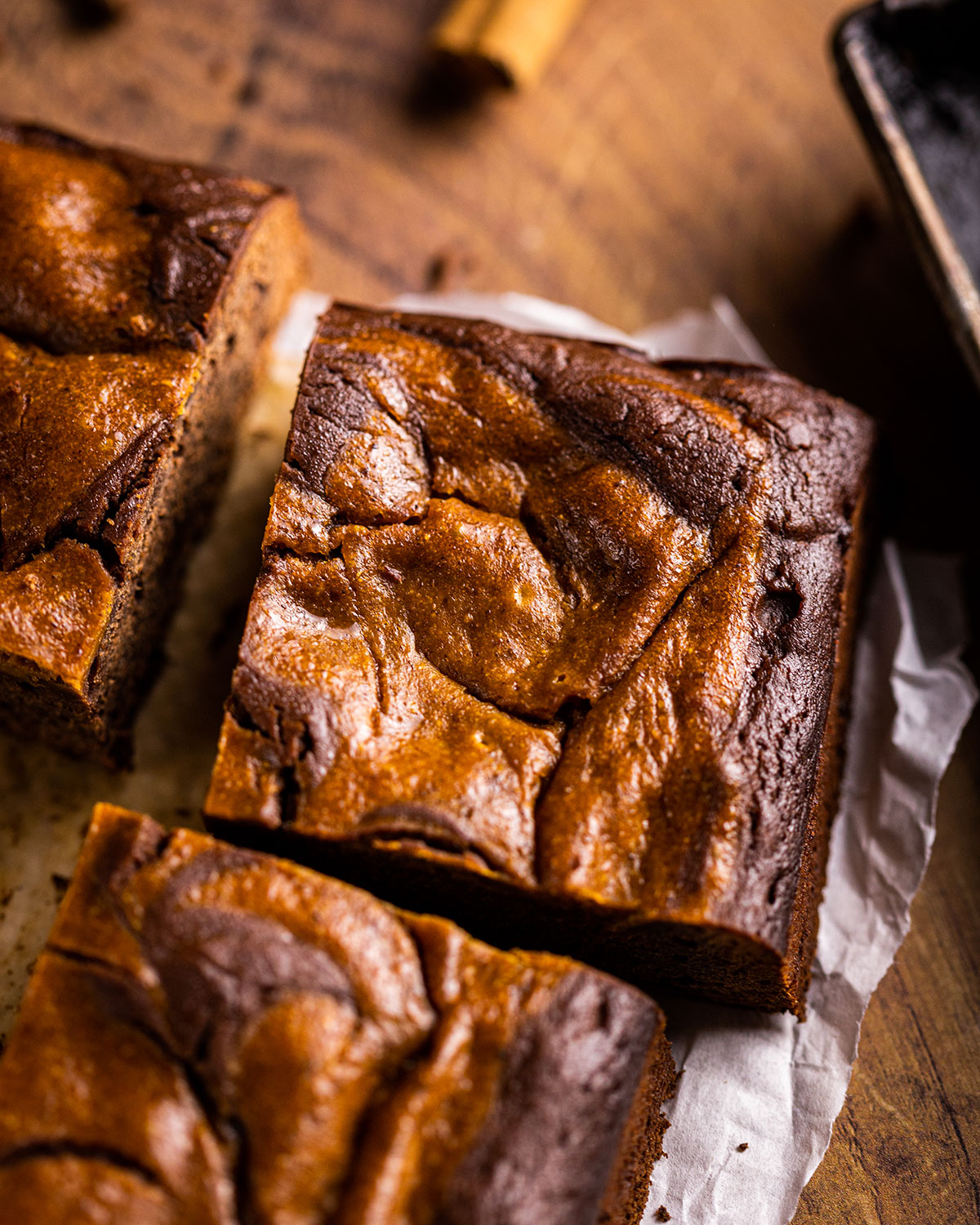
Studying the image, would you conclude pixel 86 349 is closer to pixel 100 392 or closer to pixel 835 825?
pixel 100 392

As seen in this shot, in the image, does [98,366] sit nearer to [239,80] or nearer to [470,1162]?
[239,80]

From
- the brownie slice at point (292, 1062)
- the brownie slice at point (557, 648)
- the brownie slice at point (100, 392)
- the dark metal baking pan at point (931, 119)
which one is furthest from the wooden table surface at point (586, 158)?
the brownie slice at point (292, 1062)

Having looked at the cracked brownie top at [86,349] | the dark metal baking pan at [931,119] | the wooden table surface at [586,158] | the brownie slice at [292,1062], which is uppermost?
the dark metal baking pan at [931,119]

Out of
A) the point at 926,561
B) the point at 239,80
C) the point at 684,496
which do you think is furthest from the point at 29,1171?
the point at 239,80

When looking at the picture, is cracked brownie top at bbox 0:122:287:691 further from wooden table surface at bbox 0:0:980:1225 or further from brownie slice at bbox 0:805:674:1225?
wooden table surface at bbox 0:0:980:1225

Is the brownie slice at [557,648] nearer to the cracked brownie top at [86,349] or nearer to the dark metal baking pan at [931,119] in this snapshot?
the cracked brownie top at [86,349]

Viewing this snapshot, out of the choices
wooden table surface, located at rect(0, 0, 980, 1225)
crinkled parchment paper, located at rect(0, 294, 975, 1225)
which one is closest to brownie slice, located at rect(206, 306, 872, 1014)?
crinkled parchment paper, located at rect(0, 294, 975, 1225)

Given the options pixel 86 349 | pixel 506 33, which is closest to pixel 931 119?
pixel 506 33
